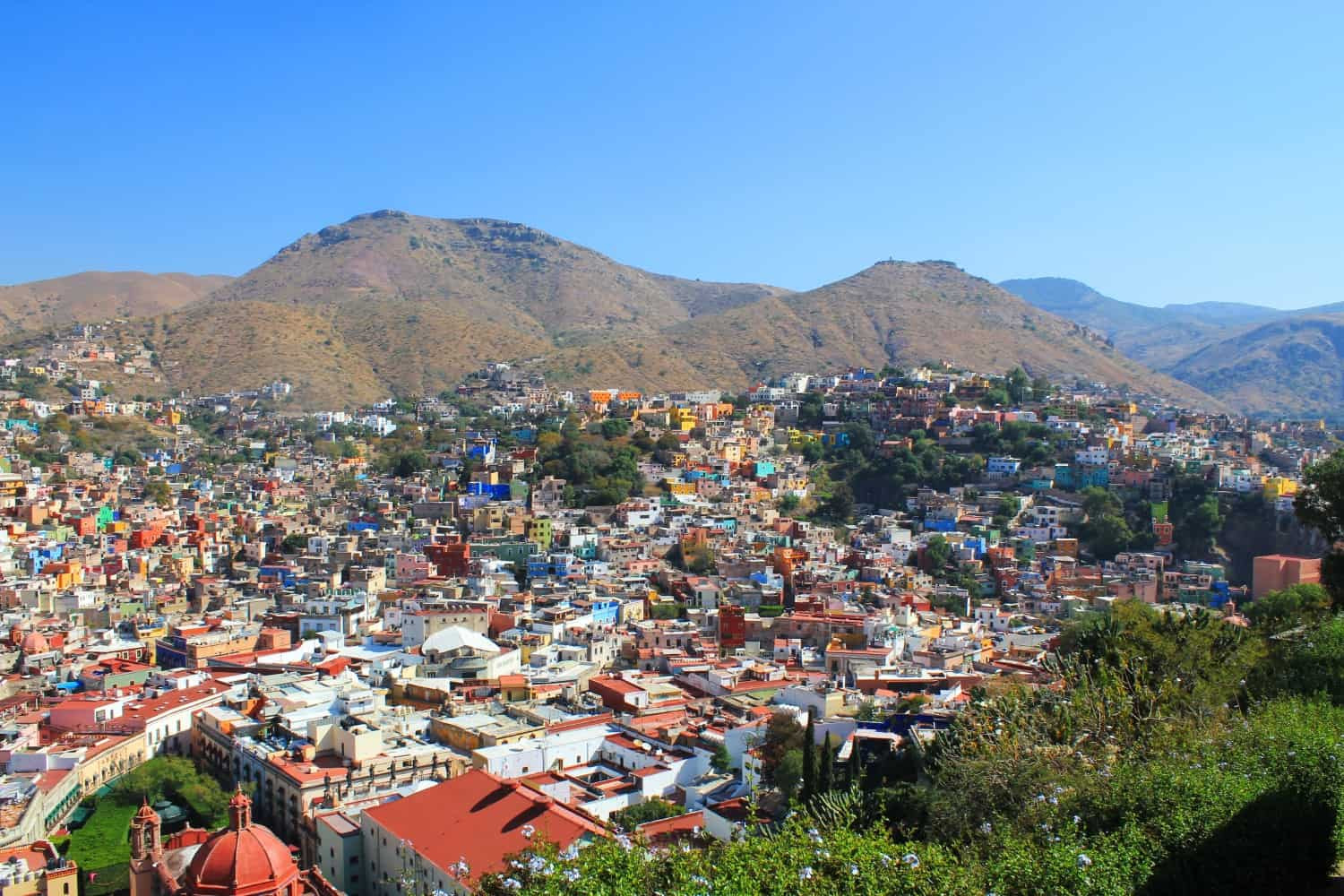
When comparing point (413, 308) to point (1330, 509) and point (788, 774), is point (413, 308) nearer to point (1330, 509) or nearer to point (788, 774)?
point (788, 774)

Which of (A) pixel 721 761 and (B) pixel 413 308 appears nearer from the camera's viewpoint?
(A) pixel 721 761

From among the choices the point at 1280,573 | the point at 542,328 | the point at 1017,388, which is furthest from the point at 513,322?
the point at 1280,573

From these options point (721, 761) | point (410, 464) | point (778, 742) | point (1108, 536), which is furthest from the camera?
point (410, 464)

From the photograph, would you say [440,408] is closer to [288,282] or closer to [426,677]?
[426,677]

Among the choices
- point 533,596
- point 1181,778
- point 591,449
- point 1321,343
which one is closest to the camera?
point 1181,778

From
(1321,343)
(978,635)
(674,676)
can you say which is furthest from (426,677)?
(1321,343)

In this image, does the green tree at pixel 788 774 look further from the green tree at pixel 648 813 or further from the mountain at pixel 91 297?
the mountain at pixel 91 297

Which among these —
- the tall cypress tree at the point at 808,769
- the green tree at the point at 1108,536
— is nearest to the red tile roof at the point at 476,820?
the tall cypress tree at the point at 808,769
